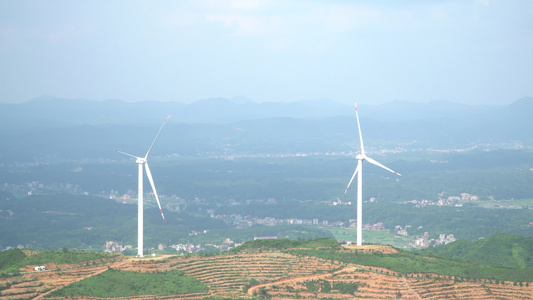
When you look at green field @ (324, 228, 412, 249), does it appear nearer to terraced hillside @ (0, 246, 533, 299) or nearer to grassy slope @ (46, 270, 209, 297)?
terraced hillside @ (0, 246, 533, 299)

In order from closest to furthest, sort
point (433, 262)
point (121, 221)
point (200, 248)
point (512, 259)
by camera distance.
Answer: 1. point (433, 262)
2. point (512, 259)
3. point (200, 248)
4. point (121, 221)

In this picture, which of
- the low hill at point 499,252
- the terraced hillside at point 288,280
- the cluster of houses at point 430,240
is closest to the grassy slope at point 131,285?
the terraced hillside at point 288,280

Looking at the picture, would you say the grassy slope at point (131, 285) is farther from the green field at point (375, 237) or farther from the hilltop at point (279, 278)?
the green field at point (375, 237)

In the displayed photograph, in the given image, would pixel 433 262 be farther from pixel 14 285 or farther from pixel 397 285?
pixel 14 285

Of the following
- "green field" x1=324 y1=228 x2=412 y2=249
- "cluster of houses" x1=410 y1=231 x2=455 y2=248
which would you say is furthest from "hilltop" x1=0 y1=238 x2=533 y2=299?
"cluster of houses" x1=410 y1=231 x2=455 y2=248

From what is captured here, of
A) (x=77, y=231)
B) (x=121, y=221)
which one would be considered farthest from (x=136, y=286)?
(x=121, y=221)

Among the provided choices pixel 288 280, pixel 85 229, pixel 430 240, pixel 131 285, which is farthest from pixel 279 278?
pixel 85 229

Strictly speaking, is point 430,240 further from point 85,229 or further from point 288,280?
point 288,280
